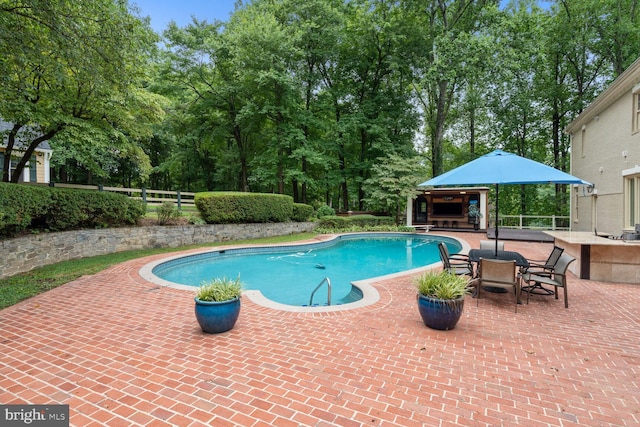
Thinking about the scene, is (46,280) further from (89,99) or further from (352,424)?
(352,424)

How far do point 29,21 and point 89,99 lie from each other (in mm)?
2885

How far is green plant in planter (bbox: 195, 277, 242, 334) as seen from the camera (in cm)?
375

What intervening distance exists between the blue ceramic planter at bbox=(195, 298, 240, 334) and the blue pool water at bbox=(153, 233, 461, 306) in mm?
1999

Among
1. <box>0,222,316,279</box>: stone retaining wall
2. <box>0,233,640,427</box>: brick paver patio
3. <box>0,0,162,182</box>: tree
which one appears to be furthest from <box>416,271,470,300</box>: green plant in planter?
<box>0,222,316,279</box>: stone retaining wall

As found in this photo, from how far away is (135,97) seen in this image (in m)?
8.72

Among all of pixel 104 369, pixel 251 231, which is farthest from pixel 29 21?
pixel 251 231

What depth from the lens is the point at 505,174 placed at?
5207 millimetres

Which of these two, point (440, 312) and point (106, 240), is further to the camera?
point (106, 240)

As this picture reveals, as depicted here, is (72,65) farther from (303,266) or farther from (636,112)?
(636,112)

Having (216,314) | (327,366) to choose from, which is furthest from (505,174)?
(216,314)

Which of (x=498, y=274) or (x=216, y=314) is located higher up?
(x=498, y=274)

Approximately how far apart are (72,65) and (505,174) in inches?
317

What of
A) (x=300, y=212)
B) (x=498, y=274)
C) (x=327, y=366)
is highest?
(x=300, y=212)

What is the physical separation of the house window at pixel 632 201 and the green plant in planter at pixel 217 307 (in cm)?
1171
